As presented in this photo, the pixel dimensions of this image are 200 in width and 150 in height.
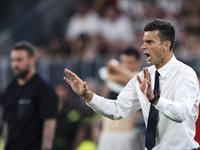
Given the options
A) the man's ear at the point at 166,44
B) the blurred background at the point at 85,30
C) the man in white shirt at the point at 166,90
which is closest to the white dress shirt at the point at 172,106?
the man in white shirt at the point at 166,90

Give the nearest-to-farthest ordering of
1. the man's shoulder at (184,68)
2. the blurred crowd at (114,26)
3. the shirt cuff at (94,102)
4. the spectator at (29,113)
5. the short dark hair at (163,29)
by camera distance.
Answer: the man's shoulder at (184,68)
the short dark hair at (163,29)
the shirt cuff at (94,102)
the spectator at (29,113)
the blurred crowd at (114,26)

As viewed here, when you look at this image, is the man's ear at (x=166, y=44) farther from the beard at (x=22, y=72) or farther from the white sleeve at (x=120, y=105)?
the beard at (x=22, y=72)

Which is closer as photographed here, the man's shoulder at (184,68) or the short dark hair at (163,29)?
the man's shoulder at (184,68)

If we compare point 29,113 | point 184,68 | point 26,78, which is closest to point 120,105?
point 184,68

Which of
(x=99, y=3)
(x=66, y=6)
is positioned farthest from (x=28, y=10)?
(x=99, y=3)

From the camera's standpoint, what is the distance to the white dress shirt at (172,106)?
13.6 ft

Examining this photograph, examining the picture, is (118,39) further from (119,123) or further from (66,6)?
(119,123)

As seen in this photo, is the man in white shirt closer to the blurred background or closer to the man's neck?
the man's neck

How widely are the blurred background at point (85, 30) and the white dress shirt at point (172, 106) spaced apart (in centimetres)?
400

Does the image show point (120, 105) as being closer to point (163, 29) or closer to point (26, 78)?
point (163, 29)

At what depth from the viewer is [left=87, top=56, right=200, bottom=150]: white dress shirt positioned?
415 centimetres

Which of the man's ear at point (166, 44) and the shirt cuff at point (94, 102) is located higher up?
the man's ear at point (166, 44)

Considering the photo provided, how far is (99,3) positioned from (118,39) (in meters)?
1.30

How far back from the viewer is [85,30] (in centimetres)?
1245
